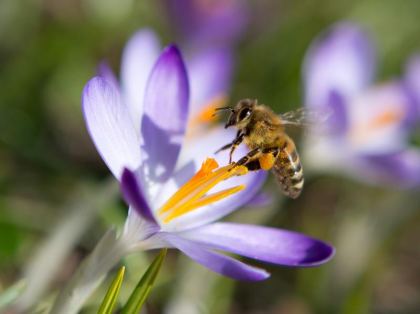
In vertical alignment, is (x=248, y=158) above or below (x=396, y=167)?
above

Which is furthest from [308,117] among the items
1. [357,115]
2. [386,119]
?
[357,115]

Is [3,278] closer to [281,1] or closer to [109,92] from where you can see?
[109,92]

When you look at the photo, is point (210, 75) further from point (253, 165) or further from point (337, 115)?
point (253, 165)

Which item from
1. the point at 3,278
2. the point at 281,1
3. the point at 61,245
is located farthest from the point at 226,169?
the point at 281,1

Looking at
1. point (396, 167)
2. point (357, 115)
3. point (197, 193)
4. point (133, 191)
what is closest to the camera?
point (133, 191)

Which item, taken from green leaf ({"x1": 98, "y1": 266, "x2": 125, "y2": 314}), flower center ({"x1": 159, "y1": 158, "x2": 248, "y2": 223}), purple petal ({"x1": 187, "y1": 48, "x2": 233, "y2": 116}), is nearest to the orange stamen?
purple petal ({"x1": 187, "y1": 48, "x2": 233, "y2": 116})

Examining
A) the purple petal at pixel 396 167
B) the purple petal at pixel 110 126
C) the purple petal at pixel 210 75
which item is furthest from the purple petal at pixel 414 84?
the purple petal at pixel 110 126

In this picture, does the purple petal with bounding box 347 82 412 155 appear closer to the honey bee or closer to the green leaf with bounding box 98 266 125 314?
the honey bee
